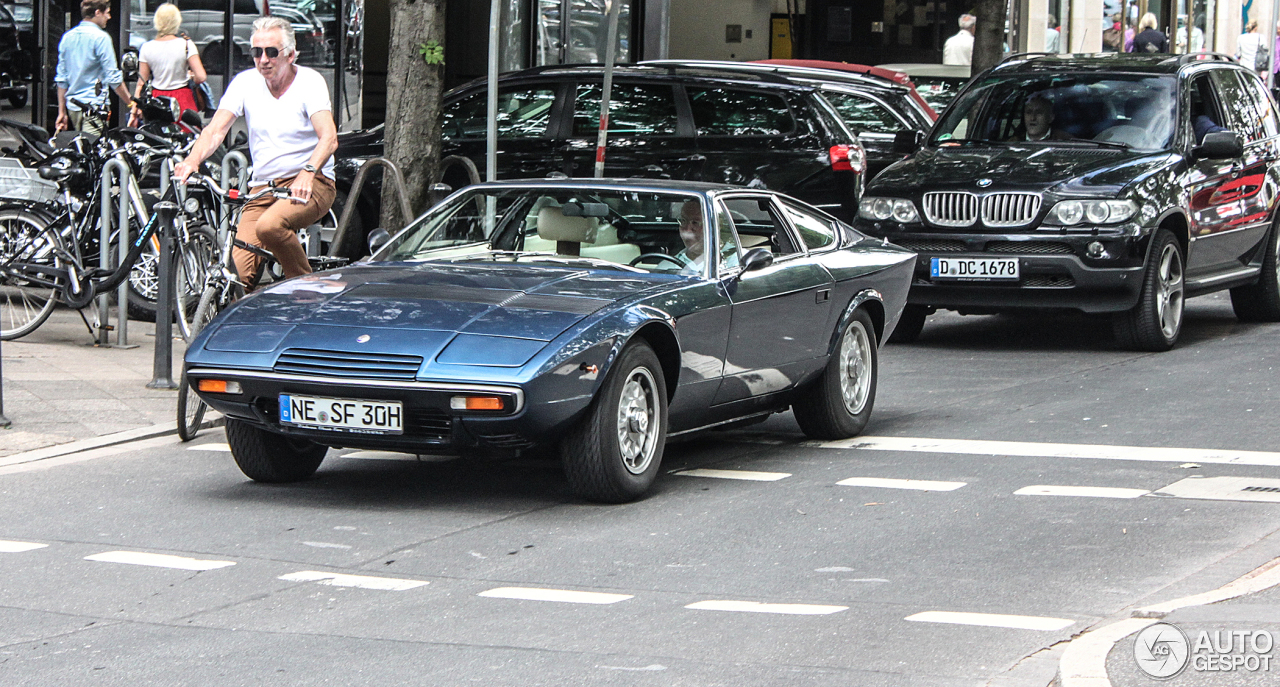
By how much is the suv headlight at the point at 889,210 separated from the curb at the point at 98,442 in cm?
494

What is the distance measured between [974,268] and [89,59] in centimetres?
805

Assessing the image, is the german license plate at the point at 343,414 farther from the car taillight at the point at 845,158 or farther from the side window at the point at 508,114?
the side window at the point at 508,114

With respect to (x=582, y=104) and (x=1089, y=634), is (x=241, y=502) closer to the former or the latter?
(x=1089, y=634)

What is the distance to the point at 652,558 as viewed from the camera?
21.4 feet

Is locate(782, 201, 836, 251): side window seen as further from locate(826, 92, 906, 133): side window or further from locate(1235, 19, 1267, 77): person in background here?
locate(1235, 19, 1267, 77): person in background

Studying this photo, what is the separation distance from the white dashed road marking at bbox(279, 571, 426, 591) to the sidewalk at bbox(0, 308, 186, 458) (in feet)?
10.2

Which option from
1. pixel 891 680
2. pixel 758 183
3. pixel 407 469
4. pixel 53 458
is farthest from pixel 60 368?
pixel 891 680

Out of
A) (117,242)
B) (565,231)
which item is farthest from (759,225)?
(117,242)

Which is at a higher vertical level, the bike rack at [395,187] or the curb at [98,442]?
the bike rack at [395,187]

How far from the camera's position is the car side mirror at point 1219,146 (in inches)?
493

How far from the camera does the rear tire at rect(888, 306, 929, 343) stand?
43.2ft

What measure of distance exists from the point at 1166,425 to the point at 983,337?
4.07 m

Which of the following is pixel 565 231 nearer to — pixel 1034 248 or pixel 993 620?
pixel 993 620

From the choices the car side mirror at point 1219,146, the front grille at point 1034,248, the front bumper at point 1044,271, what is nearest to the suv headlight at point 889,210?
the front bumper at point 1044,271
